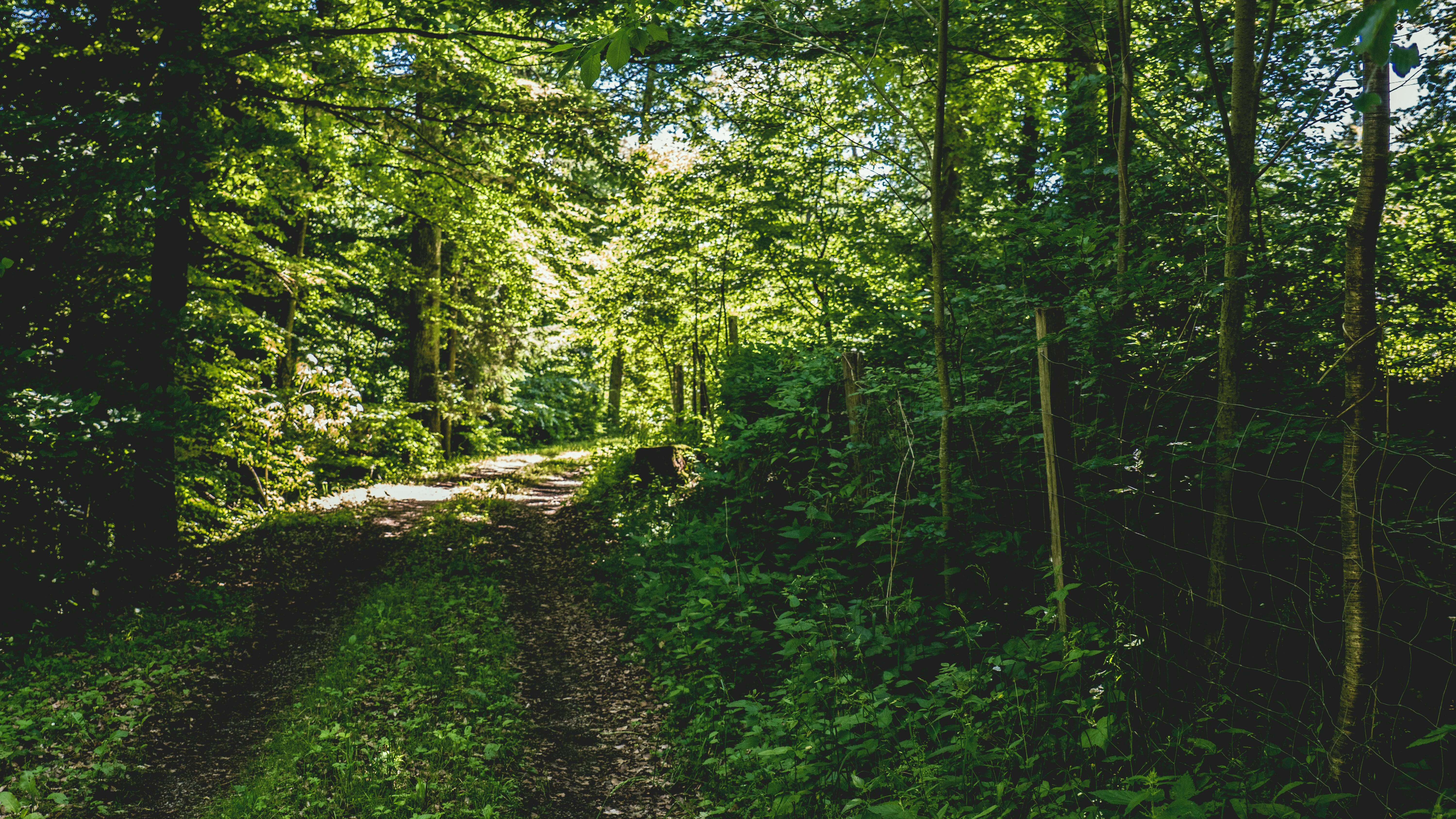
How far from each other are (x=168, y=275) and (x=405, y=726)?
21.2 ft

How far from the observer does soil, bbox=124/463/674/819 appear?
4586 millimetres

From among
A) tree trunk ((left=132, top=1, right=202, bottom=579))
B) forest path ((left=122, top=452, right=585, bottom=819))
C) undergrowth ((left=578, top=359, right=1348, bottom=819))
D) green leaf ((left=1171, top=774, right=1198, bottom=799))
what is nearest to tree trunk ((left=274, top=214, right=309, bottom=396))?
tree trunk ((left=132, top=1, right=202, bottom=579))

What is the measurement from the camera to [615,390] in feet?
95.6

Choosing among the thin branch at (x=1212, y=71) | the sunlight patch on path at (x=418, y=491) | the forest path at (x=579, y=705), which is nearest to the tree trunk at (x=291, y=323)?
the sunlight patch on path at (x=418, y=491)

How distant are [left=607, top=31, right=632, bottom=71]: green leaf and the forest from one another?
1 cm

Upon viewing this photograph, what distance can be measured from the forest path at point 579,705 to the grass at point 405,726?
20 cm

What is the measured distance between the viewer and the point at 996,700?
3.66 m

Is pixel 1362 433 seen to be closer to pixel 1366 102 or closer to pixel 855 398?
pixel 1366 102

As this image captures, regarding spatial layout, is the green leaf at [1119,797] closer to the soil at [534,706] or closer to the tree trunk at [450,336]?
the soil at [534,706]

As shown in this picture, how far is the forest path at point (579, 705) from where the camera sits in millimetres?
4539

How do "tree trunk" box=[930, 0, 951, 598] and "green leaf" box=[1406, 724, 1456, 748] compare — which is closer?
"green leaf" box=[1406, 724, 1456, 748]

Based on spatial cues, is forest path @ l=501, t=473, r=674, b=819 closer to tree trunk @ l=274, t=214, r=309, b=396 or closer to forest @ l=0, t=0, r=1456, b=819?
forest @ l=0, t=0, r=1456, b=819

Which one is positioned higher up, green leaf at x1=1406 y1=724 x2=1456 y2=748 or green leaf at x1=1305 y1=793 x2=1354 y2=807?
green leaf at x1=1406 y1=724 x2=1456 y2=748

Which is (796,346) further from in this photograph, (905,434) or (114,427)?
(114,427)
